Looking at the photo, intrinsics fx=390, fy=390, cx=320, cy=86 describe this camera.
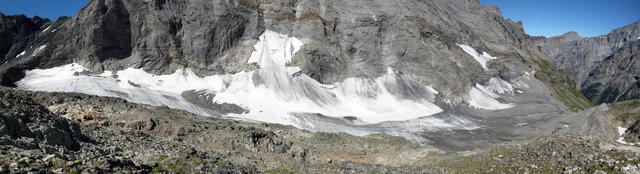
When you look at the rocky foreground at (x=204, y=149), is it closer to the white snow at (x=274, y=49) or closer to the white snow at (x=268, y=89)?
the white snow at (x=268, y=89)

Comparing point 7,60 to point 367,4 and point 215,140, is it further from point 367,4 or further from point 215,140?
point 367,4

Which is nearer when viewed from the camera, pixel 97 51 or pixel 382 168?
pixel 382 168

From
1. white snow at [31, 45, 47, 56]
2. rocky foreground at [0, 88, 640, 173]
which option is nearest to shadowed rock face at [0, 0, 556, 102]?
white snow at [31, 45, 47, 56]

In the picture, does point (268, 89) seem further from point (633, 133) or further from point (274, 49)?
point (633, 133)

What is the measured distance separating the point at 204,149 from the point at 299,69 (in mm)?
72693

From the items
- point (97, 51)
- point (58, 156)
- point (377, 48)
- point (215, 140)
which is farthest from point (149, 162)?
point (377, 48)

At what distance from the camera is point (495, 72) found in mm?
134625

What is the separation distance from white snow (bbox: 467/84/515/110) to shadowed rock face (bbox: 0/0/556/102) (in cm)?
284

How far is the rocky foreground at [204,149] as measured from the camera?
602 inches

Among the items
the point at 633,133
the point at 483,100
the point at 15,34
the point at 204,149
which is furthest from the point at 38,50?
the point at 633,133

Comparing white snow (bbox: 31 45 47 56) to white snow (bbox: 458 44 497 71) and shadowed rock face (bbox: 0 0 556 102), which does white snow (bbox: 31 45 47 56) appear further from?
white snow (bbox: 458 44 497 71)

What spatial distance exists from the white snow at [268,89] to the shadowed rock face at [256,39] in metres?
2.82

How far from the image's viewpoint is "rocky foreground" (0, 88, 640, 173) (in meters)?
15.3

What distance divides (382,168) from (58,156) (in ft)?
56.5
